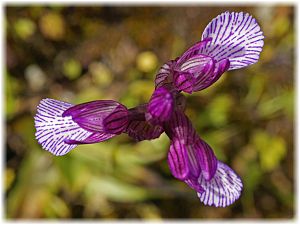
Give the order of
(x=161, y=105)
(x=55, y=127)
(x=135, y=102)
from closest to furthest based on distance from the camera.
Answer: (x=161, y=105)
(x=55, y=127)
(x=135, y=102)

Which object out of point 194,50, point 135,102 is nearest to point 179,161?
point 194,50

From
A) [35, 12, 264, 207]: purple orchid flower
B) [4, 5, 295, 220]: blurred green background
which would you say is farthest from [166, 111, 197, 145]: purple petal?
[4, 5, 295, 220]: blurred green background

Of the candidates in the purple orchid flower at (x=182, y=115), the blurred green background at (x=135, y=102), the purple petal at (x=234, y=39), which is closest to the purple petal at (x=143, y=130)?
the purple orchid flower at (x=182, y=115)

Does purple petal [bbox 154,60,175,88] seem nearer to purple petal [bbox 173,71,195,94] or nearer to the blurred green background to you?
purple petal [bbox 173,71,195,94]

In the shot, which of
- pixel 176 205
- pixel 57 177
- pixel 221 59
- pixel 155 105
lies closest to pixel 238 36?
pixel 221 59

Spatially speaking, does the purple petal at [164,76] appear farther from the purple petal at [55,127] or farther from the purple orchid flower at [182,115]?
the purple petal at [55,127]

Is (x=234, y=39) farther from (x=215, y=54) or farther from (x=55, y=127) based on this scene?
(x=55, y=127)
